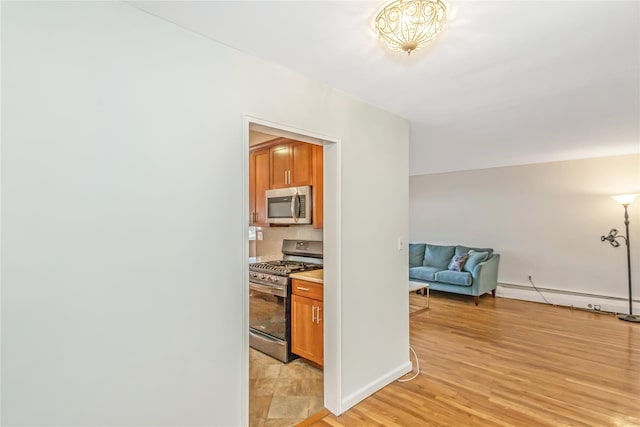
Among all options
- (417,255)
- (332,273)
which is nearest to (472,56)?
(332,273)

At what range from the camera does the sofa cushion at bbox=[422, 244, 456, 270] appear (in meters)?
6.29

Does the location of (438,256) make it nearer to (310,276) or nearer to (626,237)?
(626,237)

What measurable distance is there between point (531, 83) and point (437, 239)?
4.93 metres

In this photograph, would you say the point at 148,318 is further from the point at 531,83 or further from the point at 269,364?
the point at 531,83

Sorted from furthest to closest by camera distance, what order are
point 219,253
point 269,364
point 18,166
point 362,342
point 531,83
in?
point 269,364 < point 362,342 < point 531,83 < point 219,253 < point 18,166

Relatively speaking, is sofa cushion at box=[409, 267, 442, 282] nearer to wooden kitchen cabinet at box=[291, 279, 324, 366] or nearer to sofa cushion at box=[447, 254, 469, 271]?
sofa cushion at box=[447, 254, 469, 271]

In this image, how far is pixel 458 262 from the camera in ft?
19.0

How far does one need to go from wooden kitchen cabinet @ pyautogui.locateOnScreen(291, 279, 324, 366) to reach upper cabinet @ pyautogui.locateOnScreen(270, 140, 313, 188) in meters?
1.07

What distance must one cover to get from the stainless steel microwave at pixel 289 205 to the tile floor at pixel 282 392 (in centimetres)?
141

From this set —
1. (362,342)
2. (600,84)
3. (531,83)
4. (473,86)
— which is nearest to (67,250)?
(362,342)

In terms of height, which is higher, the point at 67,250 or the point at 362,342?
the point at 67,250

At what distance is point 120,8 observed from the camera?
139 centimetres

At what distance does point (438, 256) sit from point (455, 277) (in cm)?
92

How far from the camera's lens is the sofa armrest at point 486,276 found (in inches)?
209
